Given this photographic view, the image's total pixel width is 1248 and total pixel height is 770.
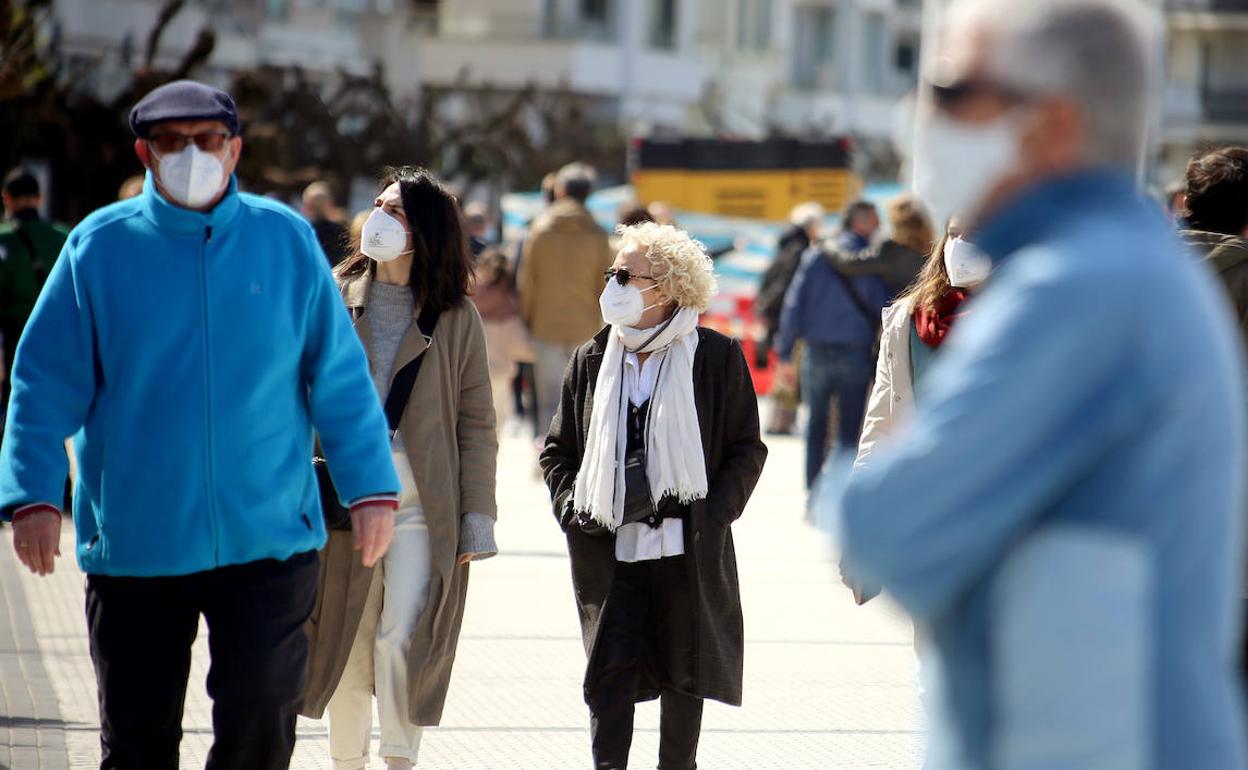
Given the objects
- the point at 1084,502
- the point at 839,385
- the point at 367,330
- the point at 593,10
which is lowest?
the point at 839,385

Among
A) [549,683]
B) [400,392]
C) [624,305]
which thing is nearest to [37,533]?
[400,392]

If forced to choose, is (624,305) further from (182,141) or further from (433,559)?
(182,141)

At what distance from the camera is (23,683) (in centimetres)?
765

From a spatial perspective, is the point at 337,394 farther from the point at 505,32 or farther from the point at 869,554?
the point at 505,32

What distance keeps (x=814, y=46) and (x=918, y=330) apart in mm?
58275

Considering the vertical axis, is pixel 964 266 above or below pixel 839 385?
above

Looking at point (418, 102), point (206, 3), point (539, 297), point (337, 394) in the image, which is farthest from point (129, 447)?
point (418, 102)

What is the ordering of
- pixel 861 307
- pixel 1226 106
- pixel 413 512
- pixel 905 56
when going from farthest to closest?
pixel 905 56 → pixel 1226 106 → pixel 861 307 → pixel 413 512

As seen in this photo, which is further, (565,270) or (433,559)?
(565,270)

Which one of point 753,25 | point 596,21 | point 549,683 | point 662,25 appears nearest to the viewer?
point 549,683

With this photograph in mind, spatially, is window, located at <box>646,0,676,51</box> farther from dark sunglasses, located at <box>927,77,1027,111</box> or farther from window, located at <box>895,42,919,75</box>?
dark sunglasses, located at <box>927,77,1027,111</box>

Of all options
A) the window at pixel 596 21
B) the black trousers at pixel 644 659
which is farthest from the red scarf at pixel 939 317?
the window at pixel 596 21

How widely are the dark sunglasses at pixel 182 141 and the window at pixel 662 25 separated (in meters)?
44.7

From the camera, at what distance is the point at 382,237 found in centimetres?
602
